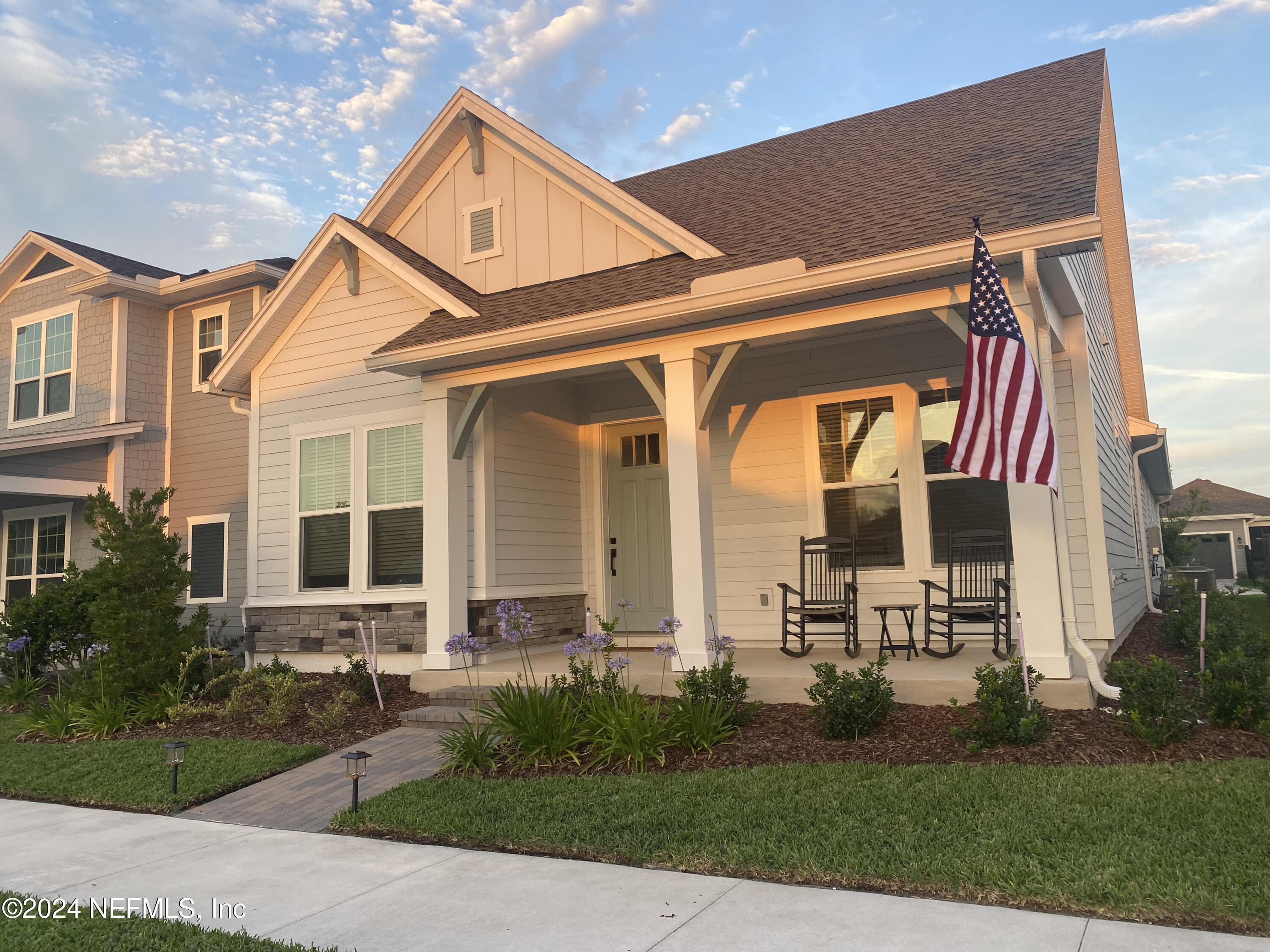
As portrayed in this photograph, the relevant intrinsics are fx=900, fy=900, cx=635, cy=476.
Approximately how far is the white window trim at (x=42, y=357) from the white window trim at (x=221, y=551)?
268 centimetres

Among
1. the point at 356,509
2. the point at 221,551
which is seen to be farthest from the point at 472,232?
the point at 221,551

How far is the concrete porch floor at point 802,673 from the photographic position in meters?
5.80

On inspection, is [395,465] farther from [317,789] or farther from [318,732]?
[317,789]

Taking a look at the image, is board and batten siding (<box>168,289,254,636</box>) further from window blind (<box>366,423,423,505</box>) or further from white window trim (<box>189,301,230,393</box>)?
window blind (<box>366,423,423,505</box>)

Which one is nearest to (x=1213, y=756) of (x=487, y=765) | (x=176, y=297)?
(x=487, y=765)

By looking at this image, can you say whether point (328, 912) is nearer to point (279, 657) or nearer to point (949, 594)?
point (949, 594)

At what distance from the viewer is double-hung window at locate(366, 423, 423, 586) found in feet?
28.3

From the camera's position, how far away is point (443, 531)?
792 centimetres

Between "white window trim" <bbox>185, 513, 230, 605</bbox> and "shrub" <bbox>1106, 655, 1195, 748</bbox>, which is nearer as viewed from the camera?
"shrub" <bbox>1106, 655, 1195, 748</bbox>

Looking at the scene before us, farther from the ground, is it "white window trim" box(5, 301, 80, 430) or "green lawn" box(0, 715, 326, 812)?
"white window trim" box(5, 301, 80, 430)

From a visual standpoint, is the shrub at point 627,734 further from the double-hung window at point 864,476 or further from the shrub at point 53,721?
the shrub at point 53,721

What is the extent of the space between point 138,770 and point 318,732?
1.23 meters

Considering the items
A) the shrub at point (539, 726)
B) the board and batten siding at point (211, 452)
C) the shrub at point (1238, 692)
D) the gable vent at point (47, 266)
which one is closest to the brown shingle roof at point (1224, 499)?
the shrub at point (1238, 692)

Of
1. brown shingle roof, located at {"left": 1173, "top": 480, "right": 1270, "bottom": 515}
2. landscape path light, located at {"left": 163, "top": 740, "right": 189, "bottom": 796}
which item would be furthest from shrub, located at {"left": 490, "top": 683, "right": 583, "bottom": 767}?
brown shingle roof, located at {"left": 1173, "top": 480, "right": 1270, "bottom": 515}
